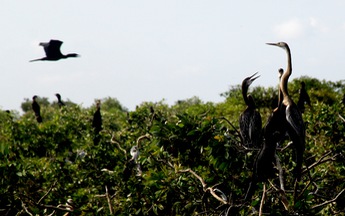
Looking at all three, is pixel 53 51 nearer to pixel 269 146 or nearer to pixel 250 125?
pixel 250 125

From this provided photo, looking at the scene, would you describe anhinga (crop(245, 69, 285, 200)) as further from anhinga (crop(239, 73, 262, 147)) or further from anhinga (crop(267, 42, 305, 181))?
anhinga (crop(239, 73, 262, 147))

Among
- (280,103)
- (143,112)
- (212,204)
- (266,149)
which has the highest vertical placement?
(143,112)

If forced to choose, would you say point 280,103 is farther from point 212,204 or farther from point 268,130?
point 212,204

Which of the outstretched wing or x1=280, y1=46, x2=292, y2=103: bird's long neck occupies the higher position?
the outstretched wing

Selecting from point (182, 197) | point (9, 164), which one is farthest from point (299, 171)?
point (9, 164)

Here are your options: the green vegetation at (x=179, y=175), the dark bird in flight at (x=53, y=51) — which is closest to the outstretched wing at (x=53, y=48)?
the dark bird in flight at (x=53, y=51)

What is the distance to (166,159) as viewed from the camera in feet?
17.0

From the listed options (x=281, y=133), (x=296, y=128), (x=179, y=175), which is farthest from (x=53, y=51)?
(x=296, y=128)

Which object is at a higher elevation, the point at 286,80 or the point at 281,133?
the point at 286,80

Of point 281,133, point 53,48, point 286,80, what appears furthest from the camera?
point 53,48

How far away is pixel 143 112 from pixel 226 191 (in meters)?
4.91

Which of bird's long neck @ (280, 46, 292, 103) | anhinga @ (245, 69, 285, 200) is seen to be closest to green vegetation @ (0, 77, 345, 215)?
anhinga @ (245, 69, 285, 200)

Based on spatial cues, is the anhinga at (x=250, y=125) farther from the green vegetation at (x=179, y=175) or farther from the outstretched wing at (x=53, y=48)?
the outstretched wing at (x=53, y=48)

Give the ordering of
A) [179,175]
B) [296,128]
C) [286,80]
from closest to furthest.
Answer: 1. [296,128]
2. [286,80]
3. [179,175]
